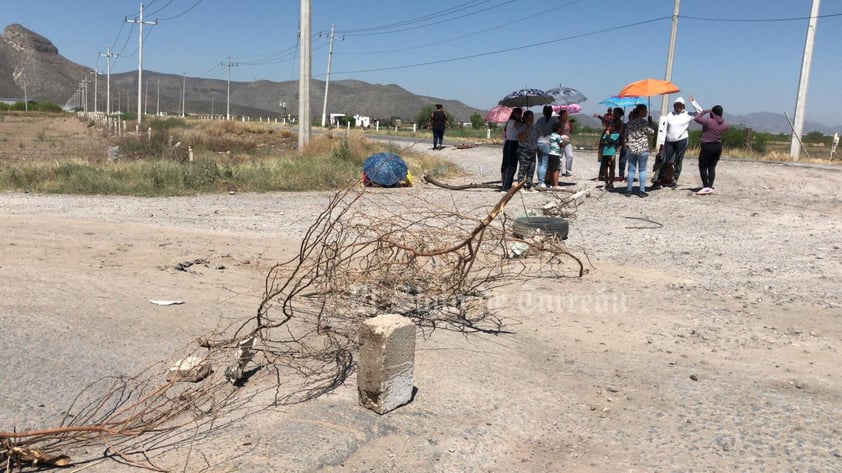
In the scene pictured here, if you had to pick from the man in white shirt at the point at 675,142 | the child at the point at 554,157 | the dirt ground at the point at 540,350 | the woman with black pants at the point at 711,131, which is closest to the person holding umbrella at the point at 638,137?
the man in white shirt at the point at 675,142

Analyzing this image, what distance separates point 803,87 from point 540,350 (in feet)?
72.0

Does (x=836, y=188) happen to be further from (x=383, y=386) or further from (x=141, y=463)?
(x=141, y=463)

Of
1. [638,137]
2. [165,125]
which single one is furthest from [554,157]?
[165,125]

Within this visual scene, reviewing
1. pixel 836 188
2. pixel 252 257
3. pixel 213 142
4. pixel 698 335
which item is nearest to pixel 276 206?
pixel 252 257

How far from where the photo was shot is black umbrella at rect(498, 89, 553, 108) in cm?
1424

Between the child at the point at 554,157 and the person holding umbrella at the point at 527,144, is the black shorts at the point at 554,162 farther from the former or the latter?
the person holding umbrella at the point at 527,144

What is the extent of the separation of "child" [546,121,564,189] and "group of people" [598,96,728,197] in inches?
37.7

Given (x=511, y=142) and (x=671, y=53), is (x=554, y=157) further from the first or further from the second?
(x=671, y=53)

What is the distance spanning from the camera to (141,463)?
3494 mm

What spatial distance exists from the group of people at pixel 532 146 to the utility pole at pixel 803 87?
1251cm

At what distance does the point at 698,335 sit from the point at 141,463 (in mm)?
4457

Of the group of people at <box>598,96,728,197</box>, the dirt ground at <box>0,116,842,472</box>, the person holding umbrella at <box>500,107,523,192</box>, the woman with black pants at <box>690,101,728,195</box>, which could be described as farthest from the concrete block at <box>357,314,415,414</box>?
the woman with black pants at <box>690,101,728,195</box>

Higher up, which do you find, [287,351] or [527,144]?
[527,144]

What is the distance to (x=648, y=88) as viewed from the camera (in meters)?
13.0
